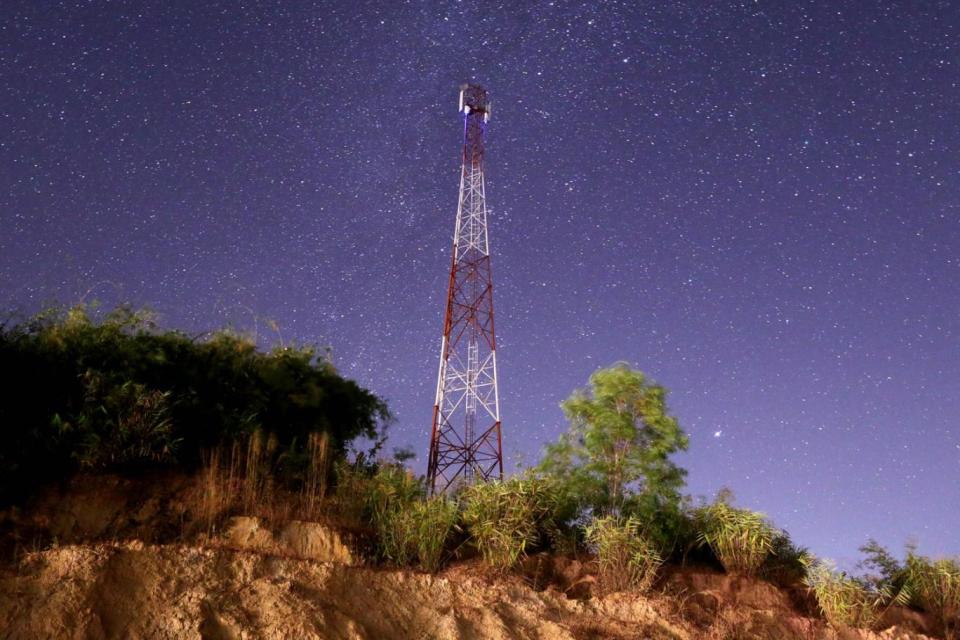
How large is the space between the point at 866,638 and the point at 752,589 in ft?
5.05

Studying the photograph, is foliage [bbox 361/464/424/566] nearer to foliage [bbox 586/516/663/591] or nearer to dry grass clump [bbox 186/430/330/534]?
dry grass clump [bbox 186/430/330/534]

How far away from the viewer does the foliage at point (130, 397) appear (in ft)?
31.0

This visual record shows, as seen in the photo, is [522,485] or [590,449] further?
[590,449]

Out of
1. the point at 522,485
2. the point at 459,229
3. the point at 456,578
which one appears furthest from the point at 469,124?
the point at 456,578

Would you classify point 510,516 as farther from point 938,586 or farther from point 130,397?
point 938,586

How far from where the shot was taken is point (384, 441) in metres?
14.5

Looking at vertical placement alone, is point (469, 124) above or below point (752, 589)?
above

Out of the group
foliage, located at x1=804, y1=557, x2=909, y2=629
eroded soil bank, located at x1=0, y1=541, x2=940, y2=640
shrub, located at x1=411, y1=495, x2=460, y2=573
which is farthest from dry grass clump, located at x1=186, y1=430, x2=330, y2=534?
foliage, located at x1=804, y1=557, x2=909, y2=629

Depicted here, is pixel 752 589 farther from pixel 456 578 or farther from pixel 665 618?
pixel 456 578

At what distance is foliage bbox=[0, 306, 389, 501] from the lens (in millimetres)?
9445

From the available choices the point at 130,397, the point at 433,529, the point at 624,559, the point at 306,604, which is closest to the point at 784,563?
the point at 624,559

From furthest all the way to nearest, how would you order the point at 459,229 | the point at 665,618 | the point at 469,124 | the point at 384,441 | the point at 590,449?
1. the point at 469,124
2. the point at 459,229
3. the point at 384,441
4. the point at 590,449
5. the point at 665,618

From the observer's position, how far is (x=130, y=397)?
32.4 ft

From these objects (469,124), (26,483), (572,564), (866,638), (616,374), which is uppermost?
(469,124)
